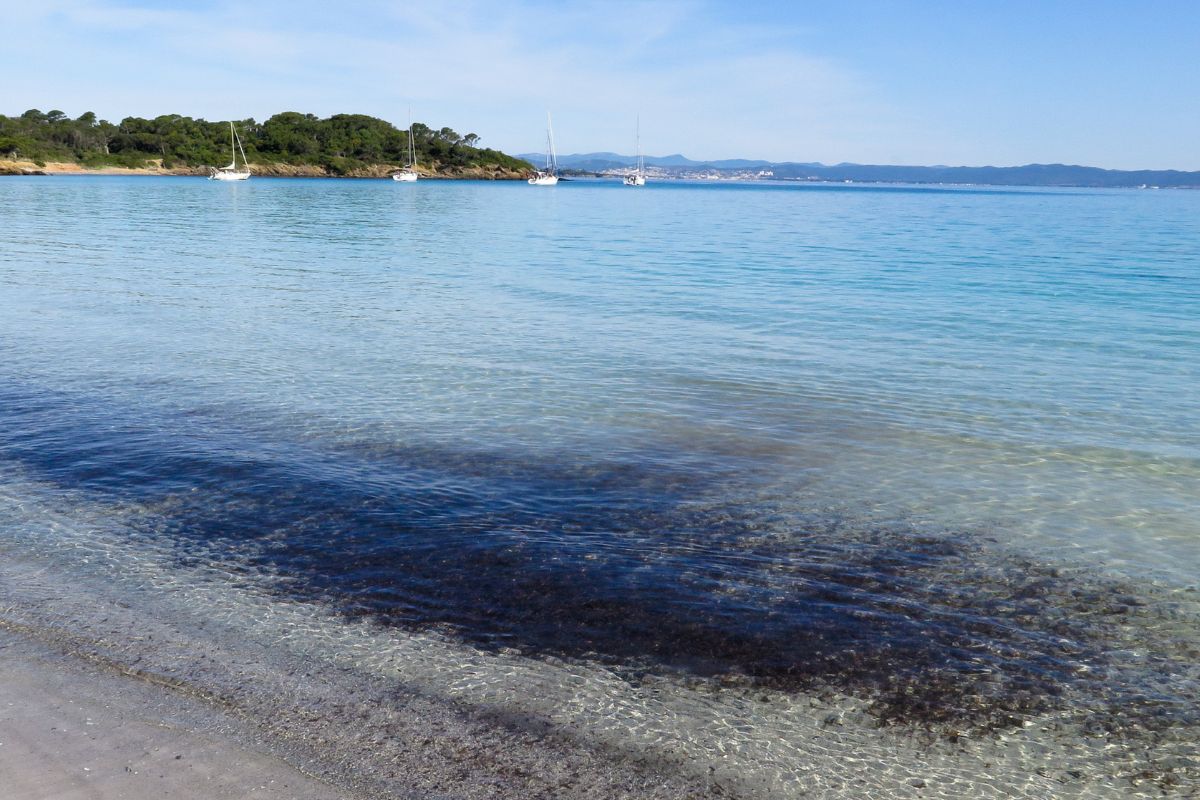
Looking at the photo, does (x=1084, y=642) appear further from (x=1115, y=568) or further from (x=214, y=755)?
(x=214, y=755)

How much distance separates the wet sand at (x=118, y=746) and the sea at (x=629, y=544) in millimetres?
216

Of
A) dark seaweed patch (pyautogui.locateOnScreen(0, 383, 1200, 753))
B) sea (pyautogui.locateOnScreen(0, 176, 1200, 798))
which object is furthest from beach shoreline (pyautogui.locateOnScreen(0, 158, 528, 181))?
dark seaweed patch (pyautogui.locateOnScreen(0, 383, 1200, 753))

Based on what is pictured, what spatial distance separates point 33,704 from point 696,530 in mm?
5325

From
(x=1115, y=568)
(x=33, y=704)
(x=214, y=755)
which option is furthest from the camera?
(x=1115, y=568)

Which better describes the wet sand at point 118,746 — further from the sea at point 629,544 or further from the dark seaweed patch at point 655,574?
the dark seaweed patch at point 655,574

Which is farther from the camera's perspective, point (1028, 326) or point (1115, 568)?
point (1028, 326)

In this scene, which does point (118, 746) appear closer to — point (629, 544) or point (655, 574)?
point (655, 574)

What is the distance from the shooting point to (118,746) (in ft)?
16.0

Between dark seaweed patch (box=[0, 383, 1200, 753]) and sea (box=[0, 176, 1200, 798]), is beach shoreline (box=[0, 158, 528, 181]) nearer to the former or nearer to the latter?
sea (box=[0, 176, 1200, 798])

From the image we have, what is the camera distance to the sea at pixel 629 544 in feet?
17.5

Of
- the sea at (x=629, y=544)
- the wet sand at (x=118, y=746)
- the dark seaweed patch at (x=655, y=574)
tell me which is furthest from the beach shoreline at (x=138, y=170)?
the wet sand at (x=118, y=746)

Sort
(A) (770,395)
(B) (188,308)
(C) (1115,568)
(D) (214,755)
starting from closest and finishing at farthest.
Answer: (D) (214,755), (C) (1115,568), (A) (770,395), (B) (188,308)

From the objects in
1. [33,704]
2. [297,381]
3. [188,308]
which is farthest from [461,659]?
[188,308]

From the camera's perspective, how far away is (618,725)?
17.7 ft
